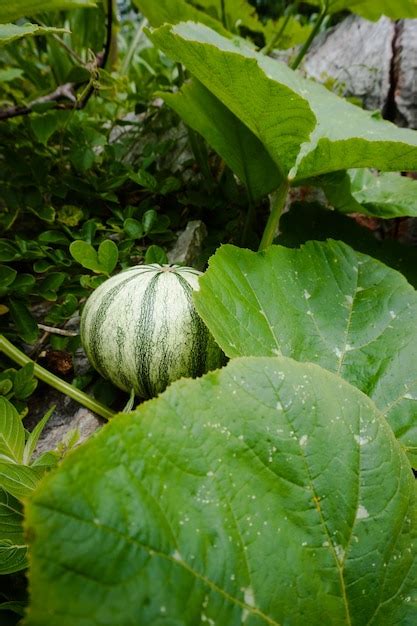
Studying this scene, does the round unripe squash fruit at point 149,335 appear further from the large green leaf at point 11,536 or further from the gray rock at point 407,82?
the gray rock at point 407,82

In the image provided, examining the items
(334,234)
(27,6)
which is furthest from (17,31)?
(334,234)

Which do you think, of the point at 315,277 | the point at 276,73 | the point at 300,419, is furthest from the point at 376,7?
the point at 300,419

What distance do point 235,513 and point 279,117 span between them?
0.84m

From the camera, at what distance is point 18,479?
0.75m

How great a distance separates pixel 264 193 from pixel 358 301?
0.54 metres

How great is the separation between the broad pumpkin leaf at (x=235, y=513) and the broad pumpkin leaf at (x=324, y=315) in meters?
0.26

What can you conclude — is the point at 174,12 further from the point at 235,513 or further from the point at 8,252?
the point at 235,513

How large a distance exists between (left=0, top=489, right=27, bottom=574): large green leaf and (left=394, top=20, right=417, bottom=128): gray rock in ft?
6.13

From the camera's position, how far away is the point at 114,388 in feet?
4.02

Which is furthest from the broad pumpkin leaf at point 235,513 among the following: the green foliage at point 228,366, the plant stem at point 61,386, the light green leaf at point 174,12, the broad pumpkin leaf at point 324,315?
the light green leaf at point 174,12

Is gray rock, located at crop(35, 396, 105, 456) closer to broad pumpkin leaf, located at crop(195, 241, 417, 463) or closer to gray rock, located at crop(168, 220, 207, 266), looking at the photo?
broad pumpkin leaf, located at crop(195, 241, 417, 463)

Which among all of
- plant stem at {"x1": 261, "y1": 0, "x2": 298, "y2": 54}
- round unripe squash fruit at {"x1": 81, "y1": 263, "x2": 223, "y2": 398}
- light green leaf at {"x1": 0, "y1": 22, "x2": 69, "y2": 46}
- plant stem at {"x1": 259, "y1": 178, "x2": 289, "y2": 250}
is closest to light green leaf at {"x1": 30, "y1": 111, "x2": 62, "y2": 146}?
light green leaf at {"x1": 0, "y1": 22, "x2": 69, "y2": 46}

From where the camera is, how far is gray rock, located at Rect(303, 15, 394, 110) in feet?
6.56

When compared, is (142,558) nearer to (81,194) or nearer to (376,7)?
(81,194)
